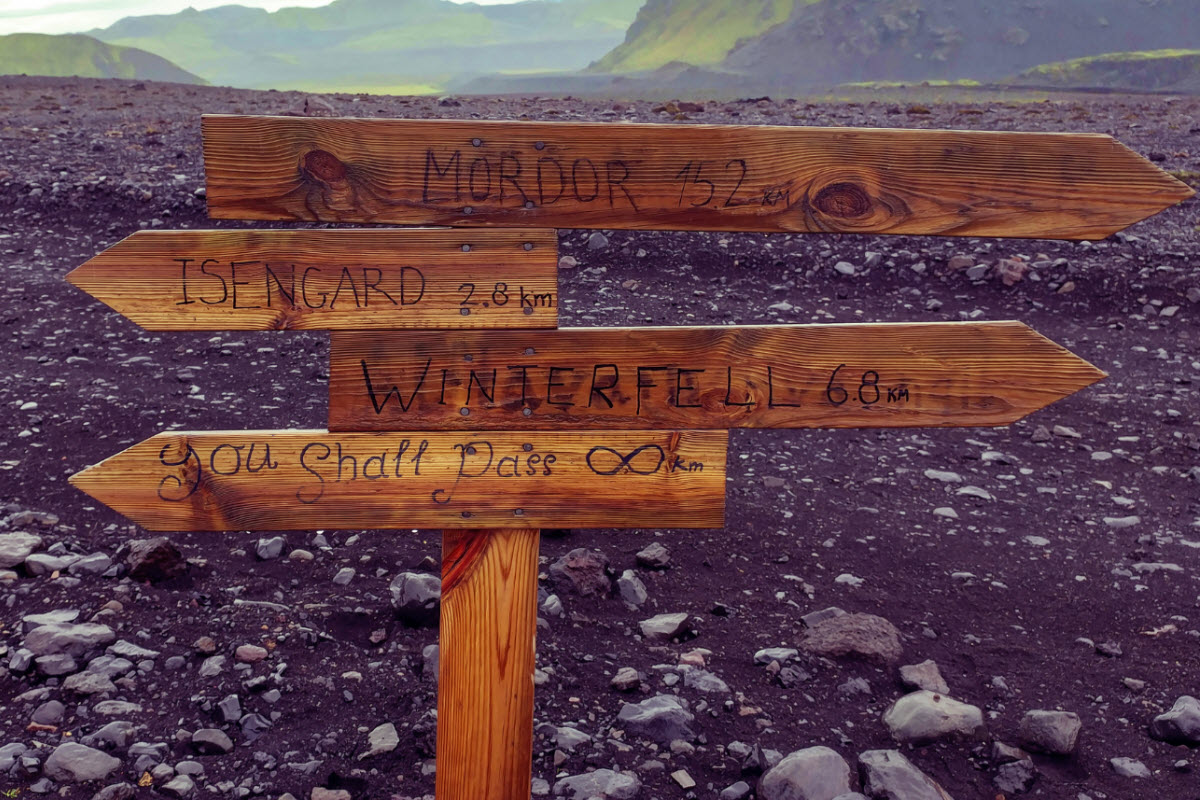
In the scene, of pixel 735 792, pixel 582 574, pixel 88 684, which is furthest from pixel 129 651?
pixel 735 792

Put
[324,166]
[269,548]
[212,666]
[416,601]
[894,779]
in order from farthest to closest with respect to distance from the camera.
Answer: [269,548] < [416,601] < [212,666] < [894,779] < [324,166]

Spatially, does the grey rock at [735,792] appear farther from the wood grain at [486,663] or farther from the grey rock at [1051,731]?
the grey rock at [1051,731]

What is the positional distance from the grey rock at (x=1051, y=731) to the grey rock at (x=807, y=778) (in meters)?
0.83

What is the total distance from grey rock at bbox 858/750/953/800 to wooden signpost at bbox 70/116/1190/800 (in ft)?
5.00

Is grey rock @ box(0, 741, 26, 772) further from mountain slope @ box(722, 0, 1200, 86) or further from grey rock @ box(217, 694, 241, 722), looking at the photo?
mountain slope @ box(722, 0, 1200, 86)

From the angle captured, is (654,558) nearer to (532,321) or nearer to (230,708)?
(230,708)

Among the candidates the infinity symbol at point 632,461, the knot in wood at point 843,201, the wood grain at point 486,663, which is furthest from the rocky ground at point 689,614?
the knot in wood at point 843,201

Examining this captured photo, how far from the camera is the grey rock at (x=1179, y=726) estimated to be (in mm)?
3896

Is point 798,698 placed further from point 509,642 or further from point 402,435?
point 402,435

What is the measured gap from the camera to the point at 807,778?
3.62 metres

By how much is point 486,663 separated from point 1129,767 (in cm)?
265

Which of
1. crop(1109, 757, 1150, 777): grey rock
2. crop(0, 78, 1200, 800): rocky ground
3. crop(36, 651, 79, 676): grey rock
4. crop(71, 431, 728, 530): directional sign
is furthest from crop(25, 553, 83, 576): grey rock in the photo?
crop(1109, 757, 1150, 777): grey rock

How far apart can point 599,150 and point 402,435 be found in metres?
0.98

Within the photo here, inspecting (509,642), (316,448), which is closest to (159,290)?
(316,448)
